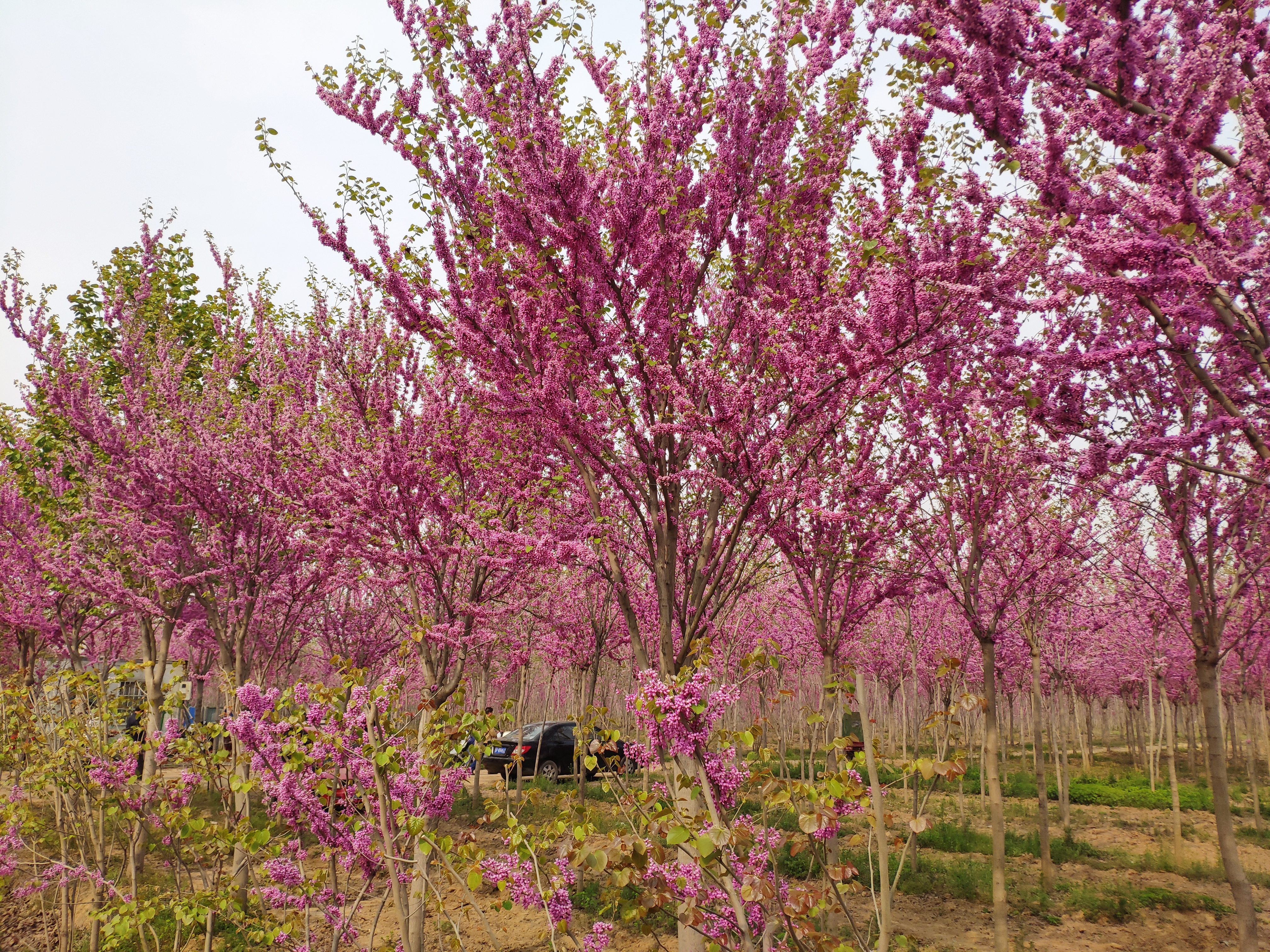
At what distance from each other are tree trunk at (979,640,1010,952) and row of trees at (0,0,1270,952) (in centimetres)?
5

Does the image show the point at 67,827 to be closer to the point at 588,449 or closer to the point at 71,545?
the point at 71,545

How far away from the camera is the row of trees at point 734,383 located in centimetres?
294

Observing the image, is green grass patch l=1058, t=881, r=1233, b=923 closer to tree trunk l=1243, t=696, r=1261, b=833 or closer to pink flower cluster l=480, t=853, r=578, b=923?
tree trunk l=1243, t=696, r=1261, b=833

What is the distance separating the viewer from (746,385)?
4207 millimetres

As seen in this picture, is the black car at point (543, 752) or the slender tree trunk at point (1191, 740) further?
the slender tree trunk at point (1191, 740)

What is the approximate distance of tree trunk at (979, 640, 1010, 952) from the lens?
20.1ft

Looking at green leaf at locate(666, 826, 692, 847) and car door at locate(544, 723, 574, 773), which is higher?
green leaf at locate(666, 826, 692, 847)

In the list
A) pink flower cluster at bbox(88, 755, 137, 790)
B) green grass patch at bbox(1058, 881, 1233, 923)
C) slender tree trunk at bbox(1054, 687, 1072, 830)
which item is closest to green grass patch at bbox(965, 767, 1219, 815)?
slender tree trunk at bbox(1054, 687, 1072, 830)

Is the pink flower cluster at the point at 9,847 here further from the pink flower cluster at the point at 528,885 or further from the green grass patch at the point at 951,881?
the green grass patch at the point at 951,881

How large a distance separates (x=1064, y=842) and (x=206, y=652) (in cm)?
2231

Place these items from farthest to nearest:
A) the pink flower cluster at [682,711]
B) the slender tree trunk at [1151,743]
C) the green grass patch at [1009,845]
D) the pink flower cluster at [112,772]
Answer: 1. the slender tree trunk at [1151,743]
2. the green grass patch at [1009,845]
3. the pink flower cluster at [112,772]
4. the pink flower cluster at [682,711]

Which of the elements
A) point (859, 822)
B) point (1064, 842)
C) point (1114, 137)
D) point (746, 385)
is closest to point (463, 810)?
point (859, 822)

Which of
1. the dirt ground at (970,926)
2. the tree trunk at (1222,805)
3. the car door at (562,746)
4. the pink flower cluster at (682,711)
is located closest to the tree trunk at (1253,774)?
the dirt ground at (970,926)

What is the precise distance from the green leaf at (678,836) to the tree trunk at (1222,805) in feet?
20.6
